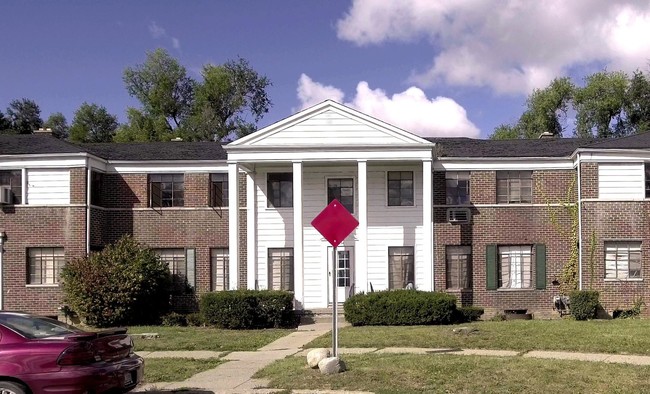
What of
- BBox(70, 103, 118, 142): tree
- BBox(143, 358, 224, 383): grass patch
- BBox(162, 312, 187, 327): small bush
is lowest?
→ BBox(162, 312, 187, 327): small bush

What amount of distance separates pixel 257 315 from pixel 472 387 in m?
11.7

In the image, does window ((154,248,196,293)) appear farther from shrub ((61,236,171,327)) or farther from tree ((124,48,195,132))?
tree ((124,48,195,132))

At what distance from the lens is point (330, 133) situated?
76.9 feet

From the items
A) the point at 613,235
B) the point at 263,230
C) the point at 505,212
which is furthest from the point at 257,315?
the point at 613,235

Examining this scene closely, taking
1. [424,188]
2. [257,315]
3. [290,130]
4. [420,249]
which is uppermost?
[290,130]

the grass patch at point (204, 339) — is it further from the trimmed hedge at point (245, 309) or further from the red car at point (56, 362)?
the red car at point (56, 362)

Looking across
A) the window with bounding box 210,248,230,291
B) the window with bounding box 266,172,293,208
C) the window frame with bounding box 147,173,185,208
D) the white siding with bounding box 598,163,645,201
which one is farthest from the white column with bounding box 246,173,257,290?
the white siding with bounding box 598,163,645,201

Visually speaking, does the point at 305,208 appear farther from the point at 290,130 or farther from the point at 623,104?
the point at 623,104

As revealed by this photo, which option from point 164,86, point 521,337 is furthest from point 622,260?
point 164,86

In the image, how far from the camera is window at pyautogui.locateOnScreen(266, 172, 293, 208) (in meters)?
25.1

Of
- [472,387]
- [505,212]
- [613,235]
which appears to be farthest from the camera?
[505,212]

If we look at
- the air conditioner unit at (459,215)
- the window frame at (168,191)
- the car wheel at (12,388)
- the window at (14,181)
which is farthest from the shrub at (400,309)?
the car wheel at (12,388)

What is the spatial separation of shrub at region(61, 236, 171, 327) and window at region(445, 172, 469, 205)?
9848 millimetres

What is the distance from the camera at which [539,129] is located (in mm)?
50250
